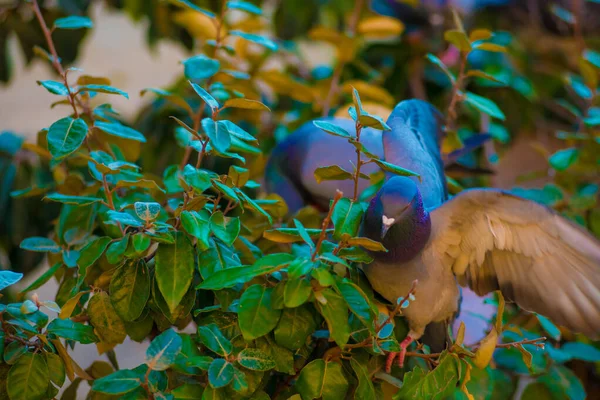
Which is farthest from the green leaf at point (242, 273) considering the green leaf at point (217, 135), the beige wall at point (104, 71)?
the beige wall at point (104, 71)

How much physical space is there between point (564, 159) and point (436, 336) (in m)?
0.40

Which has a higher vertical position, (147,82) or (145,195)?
(145,195)

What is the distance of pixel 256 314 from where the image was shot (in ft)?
1.81

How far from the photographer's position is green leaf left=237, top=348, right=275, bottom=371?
54 cm

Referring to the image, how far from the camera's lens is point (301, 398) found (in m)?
0.58

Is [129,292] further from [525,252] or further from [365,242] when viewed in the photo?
[525,252]

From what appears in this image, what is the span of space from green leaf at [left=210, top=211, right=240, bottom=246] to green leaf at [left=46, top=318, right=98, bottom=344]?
0.14 m

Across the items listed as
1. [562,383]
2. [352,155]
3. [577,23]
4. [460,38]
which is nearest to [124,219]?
[352,155]

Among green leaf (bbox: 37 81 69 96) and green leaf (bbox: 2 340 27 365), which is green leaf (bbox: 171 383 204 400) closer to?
green leaf (bbox: 2 340 27 365)

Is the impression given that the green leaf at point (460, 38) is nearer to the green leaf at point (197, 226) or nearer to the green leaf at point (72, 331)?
the green leaf at point (197, 226)

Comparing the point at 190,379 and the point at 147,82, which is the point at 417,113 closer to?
the point at 190,379

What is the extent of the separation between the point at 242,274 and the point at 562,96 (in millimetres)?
1242

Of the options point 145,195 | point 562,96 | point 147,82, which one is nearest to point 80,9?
point 145,195

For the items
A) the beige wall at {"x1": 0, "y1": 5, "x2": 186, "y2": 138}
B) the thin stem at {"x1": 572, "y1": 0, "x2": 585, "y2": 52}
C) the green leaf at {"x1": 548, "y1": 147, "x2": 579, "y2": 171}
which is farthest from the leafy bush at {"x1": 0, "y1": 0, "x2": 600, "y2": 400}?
the beige wall at {"x1": 0, "y1": 5, "x2": 186, "y2": 138}
